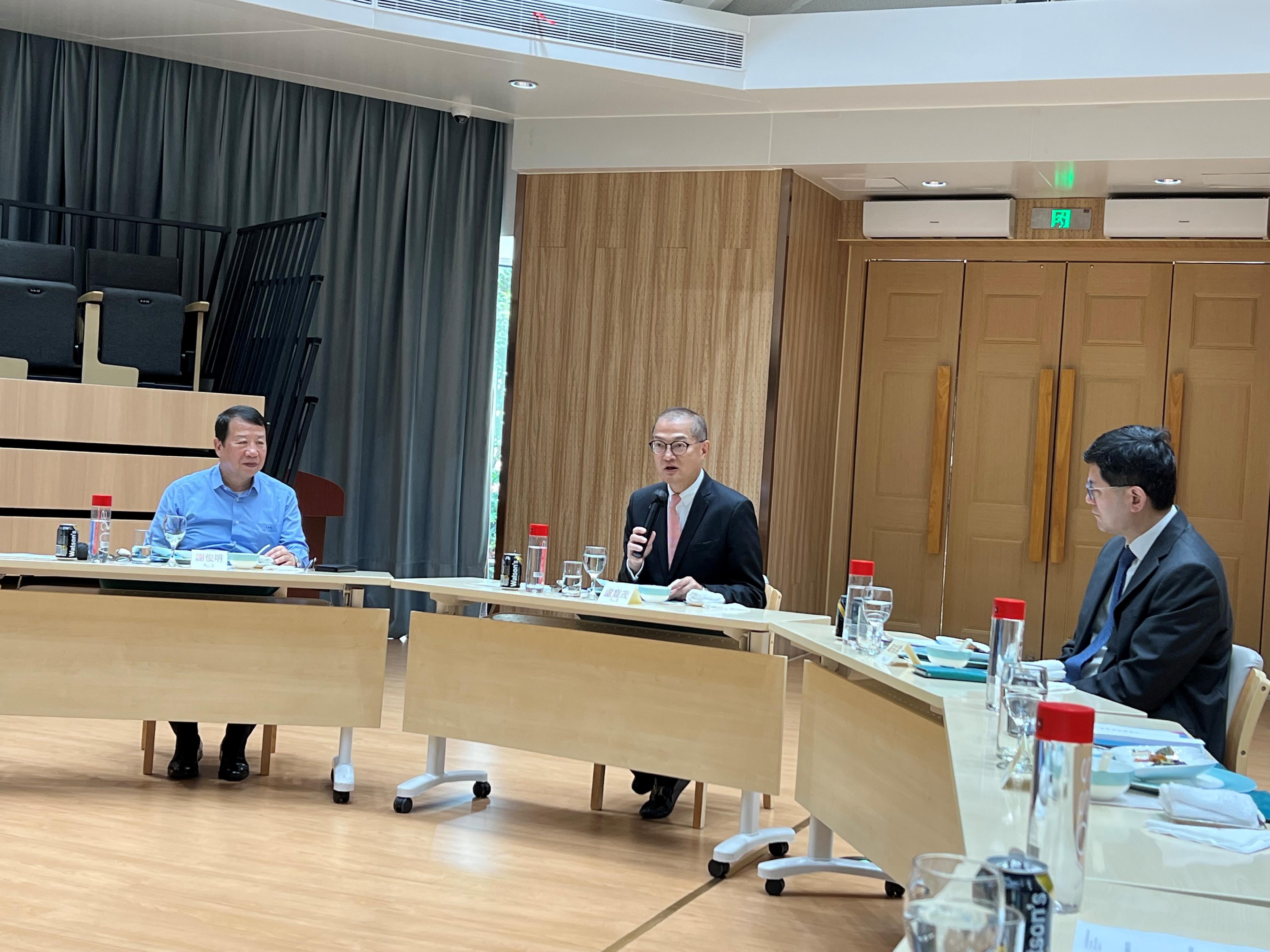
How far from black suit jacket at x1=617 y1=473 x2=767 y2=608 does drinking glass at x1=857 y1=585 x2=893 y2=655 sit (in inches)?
38.9

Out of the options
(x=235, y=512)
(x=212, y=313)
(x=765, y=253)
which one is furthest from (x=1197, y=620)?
(x=212, y=313)

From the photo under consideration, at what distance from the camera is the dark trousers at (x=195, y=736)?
14.5 ft

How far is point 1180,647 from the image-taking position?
9.67 ft

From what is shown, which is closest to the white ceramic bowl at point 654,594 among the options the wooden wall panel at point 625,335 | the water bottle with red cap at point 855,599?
the water bottle with red cap at point 855,599

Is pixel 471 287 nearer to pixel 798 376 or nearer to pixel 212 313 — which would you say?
pixel 212 313

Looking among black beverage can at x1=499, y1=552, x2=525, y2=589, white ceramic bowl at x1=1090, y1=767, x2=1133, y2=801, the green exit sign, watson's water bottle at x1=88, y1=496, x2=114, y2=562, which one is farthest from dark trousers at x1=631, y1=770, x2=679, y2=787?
the green exit sign

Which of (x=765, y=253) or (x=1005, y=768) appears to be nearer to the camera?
(x=1005, y=768)

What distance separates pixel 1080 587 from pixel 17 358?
5.98 metres

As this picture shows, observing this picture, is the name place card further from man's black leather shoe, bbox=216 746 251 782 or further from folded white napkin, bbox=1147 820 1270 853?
folded white napkin, bbox=1147 820 1270 853

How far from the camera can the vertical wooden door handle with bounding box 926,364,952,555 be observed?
7.88 m

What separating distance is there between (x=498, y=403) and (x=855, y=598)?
4.97 m

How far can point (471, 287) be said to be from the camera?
7887 mm

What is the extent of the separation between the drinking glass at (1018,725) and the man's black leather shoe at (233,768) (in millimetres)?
3010

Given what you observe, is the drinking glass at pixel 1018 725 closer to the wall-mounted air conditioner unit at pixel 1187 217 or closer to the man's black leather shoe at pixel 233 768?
the man's black leather shoe at pixel 233 768
